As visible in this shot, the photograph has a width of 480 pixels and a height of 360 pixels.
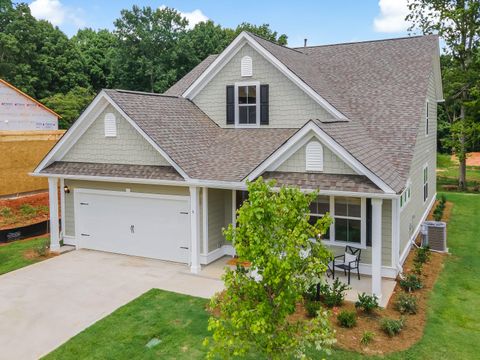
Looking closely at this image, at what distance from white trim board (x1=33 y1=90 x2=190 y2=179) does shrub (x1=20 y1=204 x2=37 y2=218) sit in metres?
5.75

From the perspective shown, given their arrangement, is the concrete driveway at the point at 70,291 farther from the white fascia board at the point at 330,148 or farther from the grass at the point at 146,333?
the white fascia board at the point at 330,148

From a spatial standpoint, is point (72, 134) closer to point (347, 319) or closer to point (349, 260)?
point (349, 260)

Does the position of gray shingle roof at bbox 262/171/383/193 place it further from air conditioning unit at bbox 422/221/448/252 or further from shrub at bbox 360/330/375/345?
air conditioning unit at bbox 422/221/448/252

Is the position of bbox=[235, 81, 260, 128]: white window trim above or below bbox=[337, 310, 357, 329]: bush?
above

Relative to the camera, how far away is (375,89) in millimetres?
16859

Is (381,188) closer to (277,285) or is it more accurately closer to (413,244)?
(277,285)

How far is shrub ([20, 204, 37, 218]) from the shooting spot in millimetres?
20719

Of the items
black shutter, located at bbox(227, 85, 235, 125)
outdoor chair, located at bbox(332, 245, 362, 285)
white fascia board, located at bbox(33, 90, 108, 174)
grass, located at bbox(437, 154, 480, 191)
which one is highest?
black shutter, located at bbox(227, 85, 235, 125)

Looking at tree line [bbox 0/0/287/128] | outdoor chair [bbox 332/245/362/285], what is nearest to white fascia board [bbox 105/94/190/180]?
outdoor chair [bbox 332/245/362/285]

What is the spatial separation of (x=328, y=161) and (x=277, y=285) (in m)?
5.89

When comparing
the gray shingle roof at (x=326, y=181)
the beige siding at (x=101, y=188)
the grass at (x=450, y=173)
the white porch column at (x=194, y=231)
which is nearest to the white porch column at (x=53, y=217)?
the beige siding at (x=101, y=188)

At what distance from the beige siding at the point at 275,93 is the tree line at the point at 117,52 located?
1229 inches

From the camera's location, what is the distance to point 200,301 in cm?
1115

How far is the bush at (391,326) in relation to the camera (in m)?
9.25
